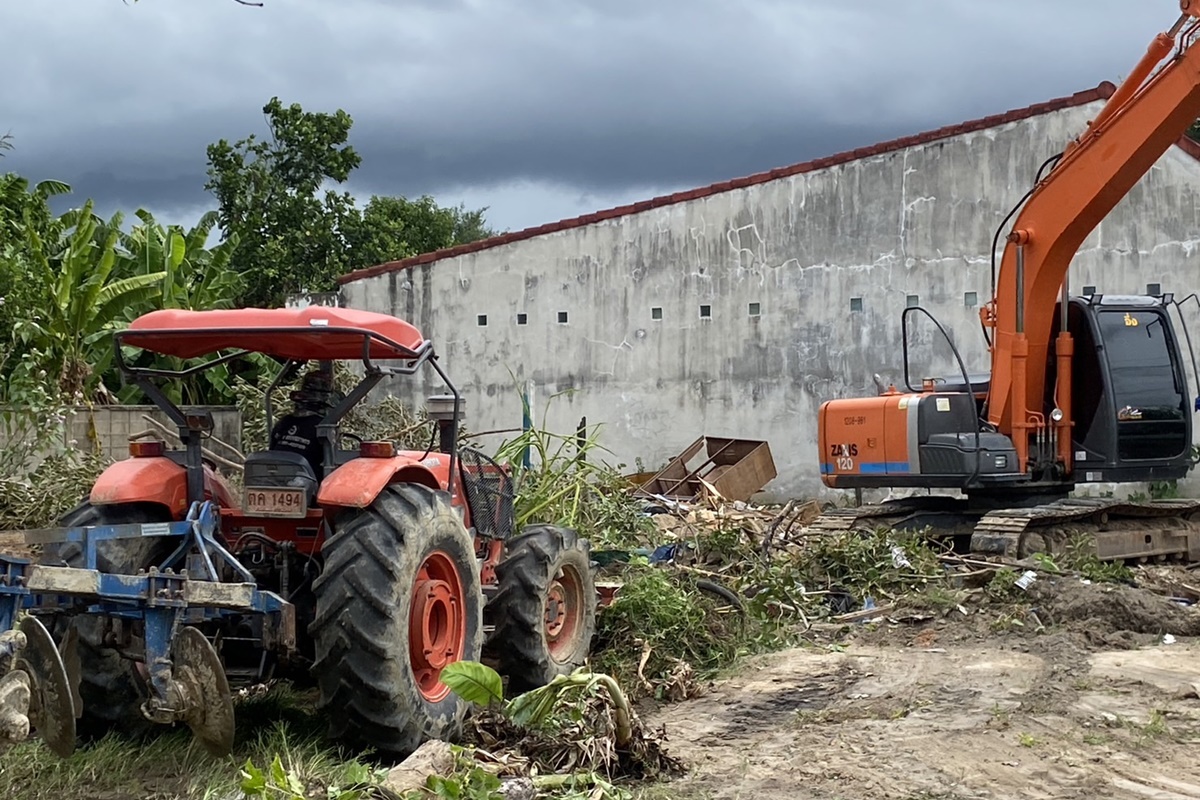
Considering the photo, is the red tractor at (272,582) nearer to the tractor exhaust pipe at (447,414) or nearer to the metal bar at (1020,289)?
the tractor exhaust pipe at (447,414)

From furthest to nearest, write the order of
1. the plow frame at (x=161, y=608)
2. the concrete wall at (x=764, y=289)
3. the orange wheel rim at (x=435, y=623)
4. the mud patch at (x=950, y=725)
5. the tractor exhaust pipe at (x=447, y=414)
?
the concrete wall at (x=764, y=289)
the tractor exhaust pipe at (x=447, y=414)
the orange wheel rim at (x=435, y=623)
the mud patch at (x=950, y=725)
the plow frame at (x=161, y=608)

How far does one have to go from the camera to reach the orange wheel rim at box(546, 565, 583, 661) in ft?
24.9

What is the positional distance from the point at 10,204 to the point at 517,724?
19.1 m

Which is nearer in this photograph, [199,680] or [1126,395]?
[199,680]

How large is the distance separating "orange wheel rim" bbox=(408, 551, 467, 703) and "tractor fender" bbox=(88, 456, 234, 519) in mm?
1148

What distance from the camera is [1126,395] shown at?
472 inches

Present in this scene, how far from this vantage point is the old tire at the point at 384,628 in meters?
5.55

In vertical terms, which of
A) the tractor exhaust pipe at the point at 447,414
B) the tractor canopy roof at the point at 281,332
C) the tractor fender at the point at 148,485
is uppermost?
the tractor canopy roof at the point at 281,332

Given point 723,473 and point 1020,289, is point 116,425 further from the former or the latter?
point 1020,289

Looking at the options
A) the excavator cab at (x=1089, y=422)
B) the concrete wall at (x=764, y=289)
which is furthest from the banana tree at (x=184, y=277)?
the excavator cab at (x=1089, y=422)

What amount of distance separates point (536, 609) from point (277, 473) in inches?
65.0

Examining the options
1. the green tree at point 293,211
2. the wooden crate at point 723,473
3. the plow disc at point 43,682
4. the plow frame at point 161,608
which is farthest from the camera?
the green tree at point 293,211

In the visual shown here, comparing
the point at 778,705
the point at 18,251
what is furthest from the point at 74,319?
the point at 778,705

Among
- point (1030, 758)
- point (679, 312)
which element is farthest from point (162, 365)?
point (1030, 758)
